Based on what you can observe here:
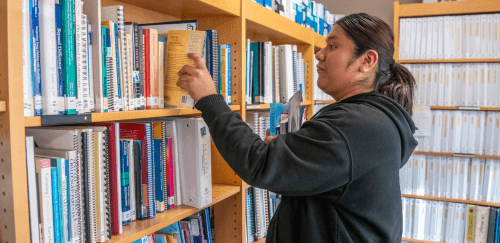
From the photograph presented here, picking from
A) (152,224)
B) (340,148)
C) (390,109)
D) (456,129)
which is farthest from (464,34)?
(152,224)

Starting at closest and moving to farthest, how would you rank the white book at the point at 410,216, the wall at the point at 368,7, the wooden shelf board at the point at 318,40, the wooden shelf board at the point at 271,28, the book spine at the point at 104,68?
1. the book spine at the point at 104,68
2. the wooden shelf board at the point at 271,28
3. the wooden shelf board at the point at 318,40
4. the white book at the point at 410,216
5. the wall at the point at 368,7

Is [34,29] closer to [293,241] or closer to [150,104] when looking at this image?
[150,104]

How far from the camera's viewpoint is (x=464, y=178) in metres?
2.91

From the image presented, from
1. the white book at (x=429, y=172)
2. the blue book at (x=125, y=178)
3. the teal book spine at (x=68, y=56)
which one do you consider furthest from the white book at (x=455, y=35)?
the teal book spine at (x=68, y=56)

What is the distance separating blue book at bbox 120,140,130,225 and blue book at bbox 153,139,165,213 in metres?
0.13

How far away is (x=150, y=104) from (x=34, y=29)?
0.40 m

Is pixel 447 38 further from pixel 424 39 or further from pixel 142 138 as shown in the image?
pixel 142 138

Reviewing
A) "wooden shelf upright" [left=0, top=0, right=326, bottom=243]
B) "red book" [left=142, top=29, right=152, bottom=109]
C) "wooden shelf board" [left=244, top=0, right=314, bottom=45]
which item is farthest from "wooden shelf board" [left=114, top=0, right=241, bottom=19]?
"red book" [left=142, top=29, right=152, bottom=109]

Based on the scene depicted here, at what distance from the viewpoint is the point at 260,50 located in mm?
1691

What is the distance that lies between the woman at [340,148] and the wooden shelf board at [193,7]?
28 cm

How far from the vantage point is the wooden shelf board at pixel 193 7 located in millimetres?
1281

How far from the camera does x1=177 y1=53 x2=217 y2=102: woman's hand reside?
105 cm

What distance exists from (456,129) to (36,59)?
294 centimetres

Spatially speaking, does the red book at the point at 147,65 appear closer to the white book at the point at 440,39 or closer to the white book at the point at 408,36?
the white book at the point at 408,36
